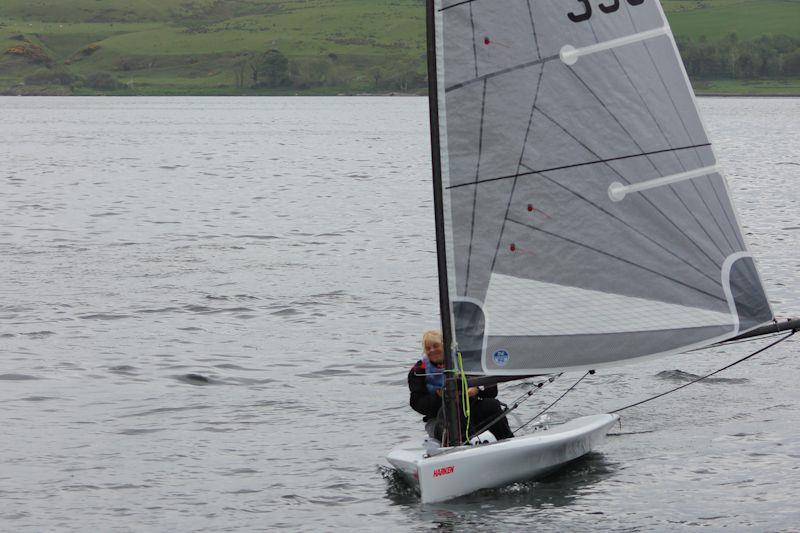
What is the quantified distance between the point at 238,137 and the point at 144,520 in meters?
124

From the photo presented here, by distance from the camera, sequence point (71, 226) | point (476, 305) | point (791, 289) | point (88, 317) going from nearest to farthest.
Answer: point (476, 305)
point (88, 317)
point (791, 289)
point (71, 226)

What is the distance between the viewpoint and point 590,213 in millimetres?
14297

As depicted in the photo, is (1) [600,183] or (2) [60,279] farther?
(2) [60,279]

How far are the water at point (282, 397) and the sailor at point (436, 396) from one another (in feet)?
3.11

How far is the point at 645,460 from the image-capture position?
17.7 m

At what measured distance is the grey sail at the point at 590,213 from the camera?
14.0 m

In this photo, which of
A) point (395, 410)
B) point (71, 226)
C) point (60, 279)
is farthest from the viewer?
point (71, 226)

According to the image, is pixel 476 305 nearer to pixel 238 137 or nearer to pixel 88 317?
pixel 88 317

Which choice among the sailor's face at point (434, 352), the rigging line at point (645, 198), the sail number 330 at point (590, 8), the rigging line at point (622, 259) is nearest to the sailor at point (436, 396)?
the sailor's face at point (434, 352)

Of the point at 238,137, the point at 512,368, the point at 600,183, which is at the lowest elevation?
the point at 512,368

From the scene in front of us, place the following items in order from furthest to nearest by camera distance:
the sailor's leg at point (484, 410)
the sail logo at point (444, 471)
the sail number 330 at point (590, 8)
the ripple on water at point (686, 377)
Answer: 1. the ripple on water at point (686, 377)
2. the sailor's leg at point (484, 410)
3. the sail logo at point (444, 471)
4. the sail number 330 at point (590, 8)

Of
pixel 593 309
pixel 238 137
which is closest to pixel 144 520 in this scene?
pixel 593 309

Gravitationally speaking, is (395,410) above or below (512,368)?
below

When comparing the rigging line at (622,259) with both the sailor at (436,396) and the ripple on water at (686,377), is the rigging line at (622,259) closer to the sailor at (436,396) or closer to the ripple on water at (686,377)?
the sailor at (436,396)
